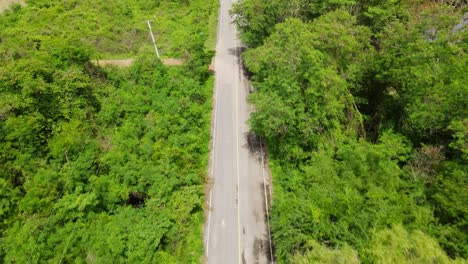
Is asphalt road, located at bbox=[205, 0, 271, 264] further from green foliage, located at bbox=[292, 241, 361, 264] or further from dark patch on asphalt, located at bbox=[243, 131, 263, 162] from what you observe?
green foliage, located at bbox=[292, 241, 361, 264]

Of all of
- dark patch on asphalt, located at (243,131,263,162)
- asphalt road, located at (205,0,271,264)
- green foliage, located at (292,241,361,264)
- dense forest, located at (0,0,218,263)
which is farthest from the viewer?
dark patch on asphalt, located at (243,131,263,162)

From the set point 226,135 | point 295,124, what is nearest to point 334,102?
point 295,124

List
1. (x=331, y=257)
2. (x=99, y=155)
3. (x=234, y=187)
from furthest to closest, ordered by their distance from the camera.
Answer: (x=234, y=187) → (x=99, y=155) → (x=331, y=257)

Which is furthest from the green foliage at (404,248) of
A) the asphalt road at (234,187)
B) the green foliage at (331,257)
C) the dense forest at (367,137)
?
the asphalt road at (234,187)

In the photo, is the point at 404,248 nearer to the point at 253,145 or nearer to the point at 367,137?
the point at 367,137

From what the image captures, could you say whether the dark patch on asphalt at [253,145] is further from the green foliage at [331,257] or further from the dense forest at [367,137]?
the green foliage at [331,257]

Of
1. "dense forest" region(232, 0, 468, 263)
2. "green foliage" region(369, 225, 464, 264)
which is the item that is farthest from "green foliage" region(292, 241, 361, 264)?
"green foliage" region(369, 225, 464, 264)

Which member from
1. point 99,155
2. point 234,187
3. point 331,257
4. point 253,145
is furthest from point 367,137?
point 99,155
